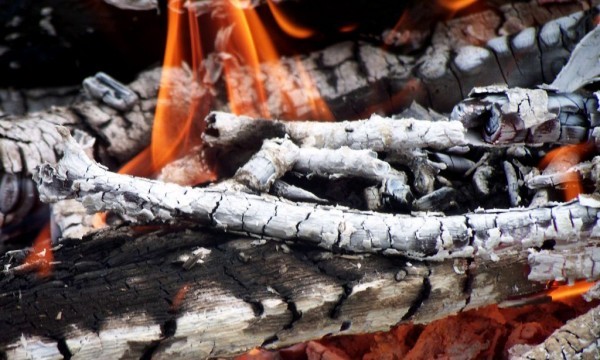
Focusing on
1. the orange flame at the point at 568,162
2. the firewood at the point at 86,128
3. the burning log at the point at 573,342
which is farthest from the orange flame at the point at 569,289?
the firewood at the point at 86,128

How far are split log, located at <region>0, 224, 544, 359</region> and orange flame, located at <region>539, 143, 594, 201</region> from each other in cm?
31

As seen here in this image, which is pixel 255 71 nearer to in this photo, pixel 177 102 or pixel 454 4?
pixel 177 102

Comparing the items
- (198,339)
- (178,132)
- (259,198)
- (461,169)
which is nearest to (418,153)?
(461,169)

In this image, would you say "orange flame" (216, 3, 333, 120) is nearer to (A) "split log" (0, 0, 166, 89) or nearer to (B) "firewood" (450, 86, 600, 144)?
(A) "split log" (0, 0, 166, 89)

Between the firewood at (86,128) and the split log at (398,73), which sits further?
the split log at (398,73)

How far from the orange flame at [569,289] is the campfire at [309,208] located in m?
0.02

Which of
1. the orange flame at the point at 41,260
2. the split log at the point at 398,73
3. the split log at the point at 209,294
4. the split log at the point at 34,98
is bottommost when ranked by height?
the split log at the point at 209,294

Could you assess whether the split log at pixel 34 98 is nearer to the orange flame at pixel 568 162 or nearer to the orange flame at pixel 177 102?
the orange flame at pixel 177 102

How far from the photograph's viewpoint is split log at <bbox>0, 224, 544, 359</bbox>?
1556 millimetres

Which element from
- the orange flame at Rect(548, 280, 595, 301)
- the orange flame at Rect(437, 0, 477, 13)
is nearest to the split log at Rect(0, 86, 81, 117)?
the orange flame at Rect(437, 0, 477, 13)

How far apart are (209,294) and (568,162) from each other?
1238 millimetres

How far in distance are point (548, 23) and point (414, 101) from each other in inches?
27.7

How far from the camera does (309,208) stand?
5.96 feet

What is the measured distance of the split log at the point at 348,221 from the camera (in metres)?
1.75
